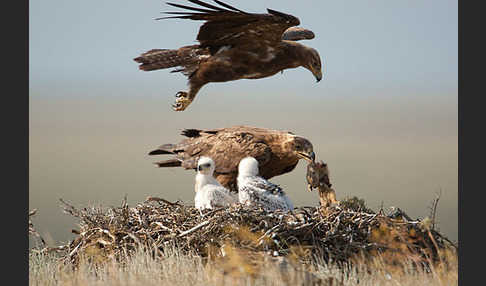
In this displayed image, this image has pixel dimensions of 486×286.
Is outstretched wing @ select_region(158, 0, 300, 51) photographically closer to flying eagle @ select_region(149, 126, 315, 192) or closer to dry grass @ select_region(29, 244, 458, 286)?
flying eagle @ select_region(149, 126, 315, 192)

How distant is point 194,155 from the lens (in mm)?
7492

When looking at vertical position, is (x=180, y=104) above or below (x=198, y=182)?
above

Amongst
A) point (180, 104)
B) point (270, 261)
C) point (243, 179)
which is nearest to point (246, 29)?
point (180, 104)

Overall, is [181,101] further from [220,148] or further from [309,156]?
[309,156]

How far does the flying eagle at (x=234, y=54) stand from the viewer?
636 cm

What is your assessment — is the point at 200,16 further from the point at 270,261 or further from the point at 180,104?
the point at 270,261

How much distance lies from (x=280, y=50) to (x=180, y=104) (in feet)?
3.61

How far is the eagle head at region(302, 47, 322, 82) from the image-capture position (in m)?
6.77

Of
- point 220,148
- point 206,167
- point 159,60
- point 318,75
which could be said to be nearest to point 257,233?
point 206,167

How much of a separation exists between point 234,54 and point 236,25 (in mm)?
324

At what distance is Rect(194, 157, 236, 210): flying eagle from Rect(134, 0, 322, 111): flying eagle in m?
0.62

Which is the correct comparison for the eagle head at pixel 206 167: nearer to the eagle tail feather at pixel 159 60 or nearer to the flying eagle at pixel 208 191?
the flying eagle at pixel 208 191

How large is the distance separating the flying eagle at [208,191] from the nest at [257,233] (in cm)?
13

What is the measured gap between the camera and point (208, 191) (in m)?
6.32
